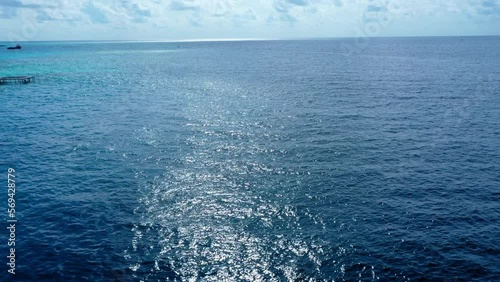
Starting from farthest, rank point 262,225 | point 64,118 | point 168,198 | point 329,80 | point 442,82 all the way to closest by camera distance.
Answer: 1. point 329,80
2. point 442,82
3. point 64,118
4. point 168,198
5. point 262,225

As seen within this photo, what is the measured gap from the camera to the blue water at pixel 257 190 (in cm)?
3669

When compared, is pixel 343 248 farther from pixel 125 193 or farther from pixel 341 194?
pixel 125 193

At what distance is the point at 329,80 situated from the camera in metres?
143

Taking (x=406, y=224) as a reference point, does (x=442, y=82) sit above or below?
above

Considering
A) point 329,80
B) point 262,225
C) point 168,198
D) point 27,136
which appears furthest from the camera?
point 329,80

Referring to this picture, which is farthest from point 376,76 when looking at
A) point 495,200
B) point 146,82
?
point 495,200

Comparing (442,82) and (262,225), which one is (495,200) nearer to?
(262,225)

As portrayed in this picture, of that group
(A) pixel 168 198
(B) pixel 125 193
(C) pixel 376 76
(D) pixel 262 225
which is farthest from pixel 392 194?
(C) pixel 376 76

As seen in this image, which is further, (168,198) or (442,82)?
(442,82)

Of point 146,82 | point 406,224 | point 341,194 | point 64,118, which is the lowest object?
point 406,224

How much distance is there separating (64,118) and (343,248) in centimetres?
7925

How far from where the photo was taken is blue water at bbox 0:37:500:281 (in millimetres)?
36688

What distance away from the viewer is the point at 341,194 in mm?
50156

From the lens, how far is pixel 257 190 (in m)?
51.0
